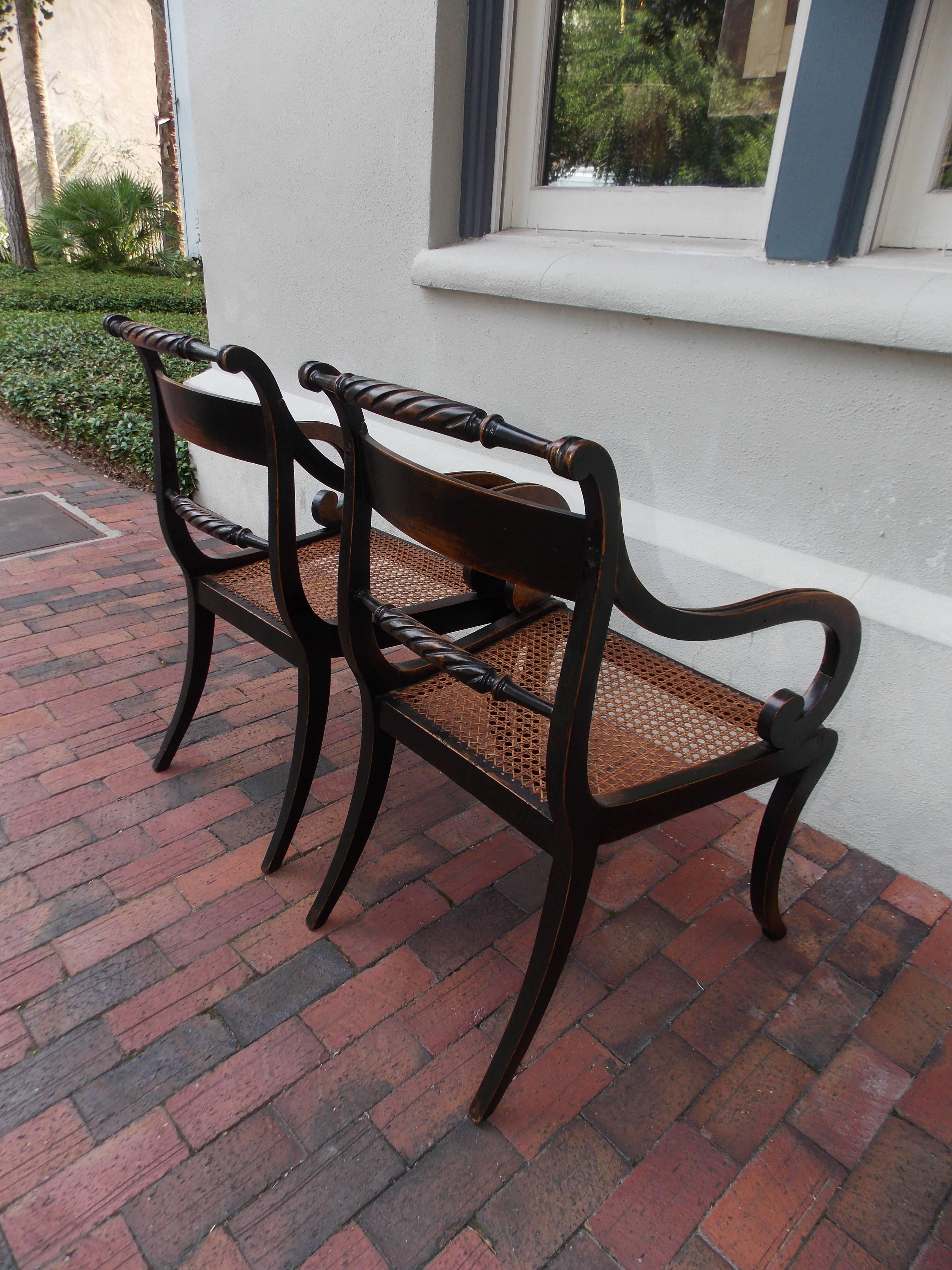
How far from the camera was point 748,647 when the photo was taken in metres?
2.09

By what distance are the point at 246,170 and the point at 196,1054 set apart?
123 inches

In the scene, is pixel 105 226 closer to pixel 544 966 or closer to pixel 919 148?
pixel 919 148

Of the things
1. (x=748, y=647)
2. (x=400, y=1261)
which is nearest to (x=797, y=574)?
(x=748, y=647)

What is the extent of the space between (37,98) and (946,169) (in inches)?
616

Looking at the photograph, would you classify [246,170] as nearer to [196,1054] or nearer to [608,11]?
[608,11]

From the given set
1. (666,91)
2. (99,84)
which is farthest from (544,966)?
(99,84)

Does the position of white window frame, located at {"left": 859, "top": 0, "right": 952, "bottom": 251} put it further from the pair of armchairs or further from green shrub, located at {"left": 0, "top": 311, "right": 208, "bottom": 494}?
green shrub, located at {"left": 0, "top": 311, "right": 208, "bottom": 494}

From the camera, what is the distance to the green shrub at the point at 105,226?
11.7m

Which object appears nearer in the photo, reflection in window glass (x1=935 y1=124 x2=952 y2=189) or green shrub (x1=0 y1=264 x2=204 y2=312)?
reflection in window glass (x1=935 y1=124 x2=952 y2=189)

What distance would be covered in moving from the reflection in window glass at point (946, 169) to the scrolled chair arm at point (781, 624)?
3.32 feet

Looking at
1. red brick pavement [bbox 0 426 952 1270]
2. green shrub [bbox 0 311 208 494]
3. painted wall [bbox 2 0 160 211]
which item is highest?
A: painted wall [bbox 2 0 160 211]

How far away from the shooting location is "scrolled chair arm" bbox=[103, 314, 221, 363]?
1.46 meters

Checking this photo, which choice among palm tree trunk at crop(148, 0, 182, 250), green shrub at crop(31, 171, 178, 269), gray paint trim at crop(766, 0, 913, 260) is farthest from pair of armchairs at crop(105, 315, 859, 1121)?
palm tree trunk at crop(148, 0, 182, 250)

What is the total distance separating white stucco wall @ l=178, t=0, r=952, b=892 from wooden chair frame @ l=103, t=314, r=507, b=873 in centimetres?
71
